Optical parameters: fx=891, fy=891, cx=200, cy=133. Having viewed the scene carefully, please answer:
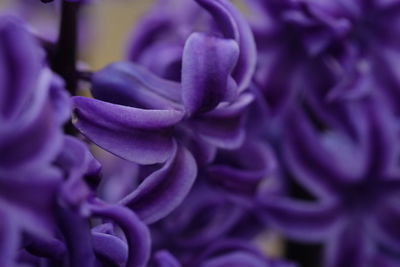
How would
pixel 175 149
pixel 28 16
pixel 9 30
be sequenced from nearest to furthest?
1. pixel 9 30
2. pixel 175 149
3. pixel 28 16

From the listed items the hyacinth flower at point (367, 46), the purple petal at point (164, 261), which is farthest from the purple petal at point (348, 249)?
the purple petal at point (164, 261)

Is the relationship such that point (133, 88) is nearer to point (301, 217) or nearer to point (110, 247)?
point (110, 247)

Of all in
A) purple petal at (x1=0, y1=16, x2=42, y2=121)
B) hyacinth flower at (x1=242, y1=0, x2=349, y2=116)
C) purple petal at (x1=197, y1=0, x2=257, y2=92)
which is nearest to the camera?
purple petal at (x1=0, y1=16, x2=42, y2=121)

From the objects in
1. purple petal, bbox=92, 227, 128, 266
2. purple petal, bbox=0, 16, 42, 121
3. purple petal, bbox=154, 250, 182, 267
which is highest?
purple petal, bbox=0, 16, 42, 121

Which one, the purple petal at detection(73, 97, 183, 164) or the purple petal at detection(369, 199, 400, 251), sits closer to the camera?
the purple petal at detection(73, 97, 183, 164)

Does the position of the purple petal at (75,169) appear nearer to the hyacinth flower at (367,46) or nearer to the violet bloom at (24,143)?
the violet bloom at (24,143)

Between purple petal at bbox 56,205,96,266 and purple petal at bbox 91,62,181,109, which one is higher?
purple petal at bbox 91,62,181,109

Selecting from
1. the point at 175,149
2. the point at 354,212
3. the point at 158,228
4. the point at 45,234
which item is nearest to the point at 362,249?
the point at 354,212

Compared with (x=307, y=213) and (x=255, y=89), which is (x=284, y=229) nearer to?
(x=307, y=213)

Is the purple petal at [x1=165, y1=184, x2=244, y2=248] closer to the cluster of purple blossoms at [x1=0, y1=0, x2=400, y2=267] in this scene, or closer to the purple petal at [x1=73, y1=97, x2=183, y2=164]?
the cluster of purple blossoms at [x1=0, y1=0, x2=400, y2=267]

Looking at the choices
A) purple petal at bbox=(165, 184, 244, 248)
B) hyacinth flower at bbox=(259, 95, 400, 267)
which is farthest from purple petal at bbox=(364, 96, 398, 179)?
purple petal at bbox=(165, 184, 244, 248)
